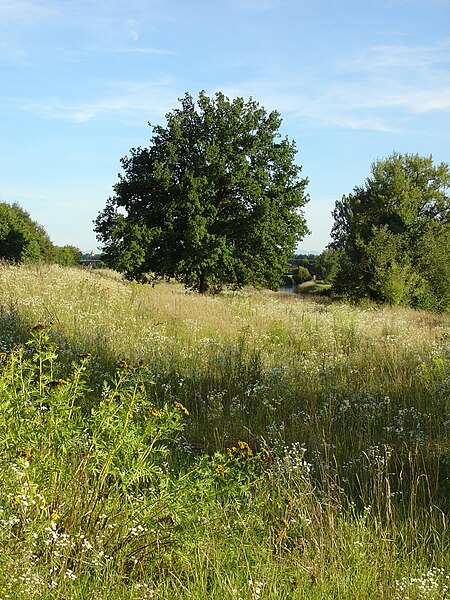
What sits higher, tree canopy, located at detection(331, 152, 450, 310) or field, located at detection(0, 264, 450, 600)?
tree canopy, located at detection(331, 152, 450, 310)

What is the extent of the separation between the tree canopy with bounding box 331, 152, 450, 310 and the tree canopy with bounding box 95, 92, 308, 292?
7.92 metres

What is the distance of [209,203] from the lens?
1080 inches

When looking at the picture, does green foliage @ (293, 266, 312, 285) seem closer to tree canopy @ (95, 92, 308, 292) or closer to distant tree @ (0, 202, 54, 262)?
distant tree @ (0, 202, 54, 262)

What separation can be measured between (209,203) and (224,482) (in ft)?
81.1

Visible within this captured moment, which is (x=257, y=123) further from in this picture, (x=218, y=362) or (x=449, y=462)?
(x=449, y=462)

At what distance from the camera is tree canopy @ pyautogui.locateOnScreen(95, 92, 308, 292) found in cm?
2659

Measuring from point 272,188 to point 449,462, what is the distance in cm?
2436

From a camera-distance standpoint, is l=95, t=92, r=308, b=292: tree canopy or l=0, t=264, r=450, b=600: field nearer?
l=0, t=264, r=450, b=600: field

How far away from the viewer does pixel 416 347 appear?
9211mm

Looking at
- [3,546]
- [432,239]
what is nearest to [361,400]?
[3,546]

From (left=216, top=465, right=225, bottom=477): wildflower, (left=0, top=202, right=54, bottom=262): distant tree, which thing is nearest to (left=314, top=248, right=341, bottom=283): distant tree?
(left=0, top=202, right=54, bottom=262): distant tree

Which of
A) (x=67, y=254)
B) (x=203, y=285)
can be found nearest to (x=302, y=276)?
(x=67, y=254)

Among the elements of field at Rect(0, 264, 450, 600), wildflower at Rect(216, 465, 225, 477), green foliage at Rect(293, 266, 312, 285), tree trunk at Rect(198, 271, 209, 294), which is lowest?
field at Rect(0, 264, 450, 600)

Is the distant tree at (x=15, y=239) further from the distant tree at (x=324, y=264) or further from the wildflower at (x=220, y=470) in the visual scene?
the wildflower at (x=220, y=470)
